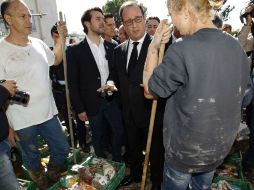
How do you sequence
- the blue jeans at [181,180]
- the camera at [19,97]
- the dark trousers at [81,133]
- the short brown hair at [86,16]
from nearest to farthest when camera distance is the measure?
the blue jeans at [181,180]
the camera at [19,97]
the short brown hair at [86,16]
the dark trousers at [81,133]

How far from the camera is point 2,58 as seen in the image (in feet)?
10.2

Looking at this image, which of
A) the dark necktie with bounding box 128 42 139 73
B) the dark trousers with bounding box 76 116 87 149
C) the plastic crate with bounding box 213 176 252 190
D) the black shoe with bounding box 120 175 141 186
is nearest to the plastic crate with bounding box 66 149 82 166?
the dark trousers with bounding box 76 116 87 149

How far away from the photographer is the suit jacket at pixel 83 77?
4020 mm

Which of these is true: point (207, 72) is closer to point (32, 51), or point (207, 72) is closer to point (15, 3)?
point (32, 51)

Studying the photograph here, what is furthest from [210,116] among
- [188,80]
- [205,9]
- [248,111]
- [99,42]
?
[99,42]

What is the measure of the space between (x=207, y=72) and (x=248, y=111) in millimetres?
2431

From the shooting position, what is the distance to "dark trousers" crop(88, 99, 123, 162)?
415 cm

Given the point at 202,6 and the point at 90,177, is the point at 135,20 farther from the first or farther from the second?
the point at 90,177

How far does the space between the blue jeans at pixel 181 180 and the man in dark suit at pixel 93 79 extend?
1911 millimetres

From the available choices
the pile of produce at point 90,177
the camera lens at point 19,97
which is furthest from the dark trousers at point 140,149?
the camera lens at point 19,97

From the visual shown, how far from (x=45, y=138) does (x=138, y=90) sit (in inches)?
61.5

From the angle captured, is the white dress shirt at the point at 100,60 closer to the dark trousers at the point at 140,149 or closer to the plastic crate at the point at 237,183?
the dark trousers at the point at 140,149

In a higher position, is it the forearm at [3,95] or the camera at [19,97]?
the forearm at [3,95]

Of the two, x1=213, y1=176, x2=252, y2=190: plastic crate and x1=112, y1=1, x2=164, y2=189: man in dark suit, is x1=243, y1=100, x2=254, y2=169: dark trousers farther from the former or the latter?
x1=112, y1=1, x2=164, y2=189: man in dark suit
